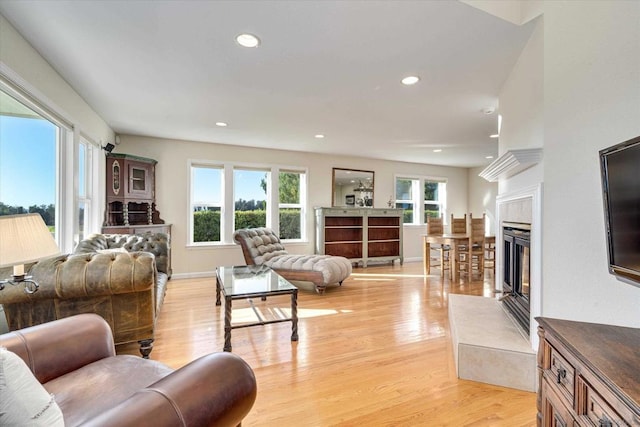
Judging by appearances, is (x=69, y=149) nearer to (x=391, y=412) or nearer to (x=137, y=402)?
(x=137, y=402)

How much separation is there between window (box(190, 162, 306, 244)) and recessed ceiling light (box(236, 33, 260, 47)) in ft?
11.2

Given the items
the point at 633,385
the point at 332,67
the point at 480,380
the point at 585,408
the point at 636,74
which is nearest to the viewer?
the point at 633,385

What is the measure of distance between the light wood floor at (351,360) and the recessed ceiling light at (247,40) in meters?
2.35

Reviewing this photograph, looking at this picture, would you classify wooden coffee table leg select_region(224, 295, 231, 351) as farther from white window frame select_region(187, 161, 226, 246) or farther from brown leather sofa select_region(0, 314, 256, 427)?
white window frame select_region(187, 161, 226, 246)

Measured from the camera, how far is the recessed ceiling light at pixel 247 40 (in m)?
2.05

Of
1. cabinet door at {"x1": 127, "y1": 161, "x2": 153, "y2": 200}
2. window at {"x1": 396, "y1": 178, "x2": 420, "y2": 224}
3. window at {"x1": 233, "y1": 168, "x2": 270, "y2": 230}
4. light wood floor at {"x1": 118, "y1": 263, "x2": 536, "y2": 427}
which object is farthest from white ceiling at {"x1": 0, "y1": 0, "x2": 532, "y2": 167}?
window at {"x1": 396, "y1": 178, "x2": 420, "y2": 224}

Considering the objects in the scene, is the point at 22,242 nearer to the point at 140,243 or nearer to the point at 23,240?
the point at 23,240

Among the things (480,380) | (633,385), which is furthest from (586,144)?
(480,380)

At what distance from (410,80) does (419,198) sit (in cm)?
489

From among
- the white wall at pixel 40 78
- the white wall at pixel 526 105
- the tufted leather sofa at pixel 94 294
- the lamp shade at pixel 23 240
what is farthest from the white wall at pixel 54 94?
the white wall at pixel 526 105

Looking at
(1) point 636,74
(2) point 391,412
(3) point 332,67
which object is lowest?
(2) point 391,412

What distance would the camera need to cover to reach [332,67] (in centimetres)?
248

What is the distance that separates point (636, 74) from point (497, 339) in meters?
1.71

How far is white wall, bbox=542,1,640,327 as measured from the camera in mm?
1417
